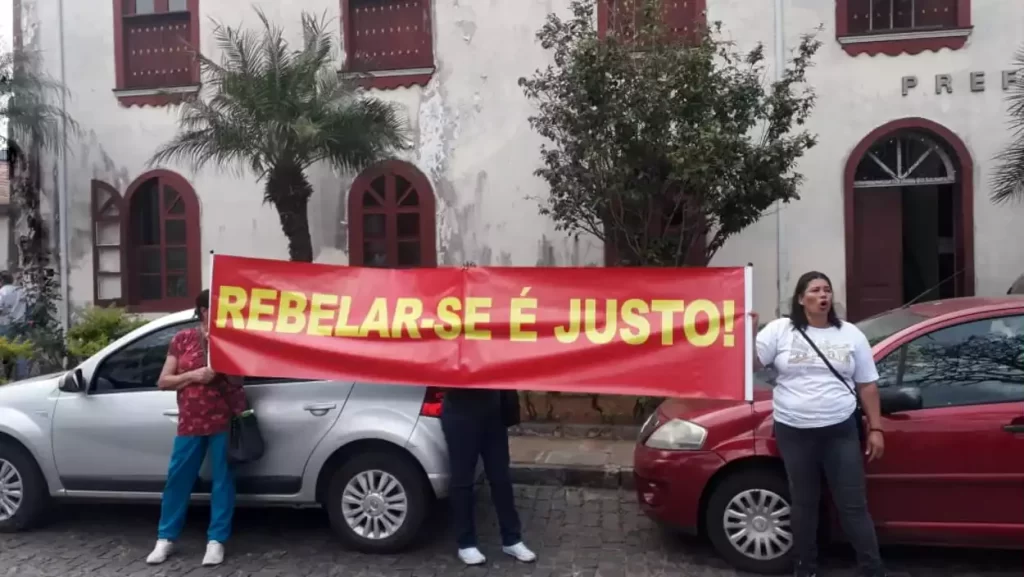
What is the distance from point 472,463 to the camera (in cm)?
523

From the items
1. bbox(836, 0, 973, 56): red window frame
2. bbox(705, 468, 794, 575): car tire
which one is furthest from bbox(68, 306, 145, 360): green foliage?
bbox(836, 0, 973, 56): red window frame

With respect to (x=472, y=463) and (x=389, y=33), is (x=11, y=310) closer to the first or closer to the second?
(x=389, y=33)

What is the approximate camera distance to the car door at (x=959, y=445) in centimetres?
469

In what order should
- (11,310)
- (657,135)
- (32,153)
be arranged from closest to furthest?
Result: 1. (657,135)
2. (11,310)
3. (32,153)

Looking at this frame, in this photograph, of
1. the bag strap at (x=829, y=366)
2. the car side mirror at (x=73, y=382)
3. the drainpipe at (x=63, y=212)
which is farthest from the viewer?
the drainpipe at (x=63, y=212)

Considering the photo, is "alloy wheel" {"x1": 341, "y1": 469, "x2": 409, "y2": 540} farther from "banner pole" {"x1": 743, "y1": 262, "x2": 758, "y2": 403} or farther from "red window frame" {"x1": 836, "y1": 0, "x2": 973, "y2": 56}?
"red window frame" {"x1": 836, "y1": 0, "x2": 973, "y2": 56}

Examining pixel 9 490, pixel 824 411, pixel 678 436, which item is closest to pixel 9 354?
pixel 9 490

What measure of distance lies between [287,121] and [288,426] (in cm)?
446

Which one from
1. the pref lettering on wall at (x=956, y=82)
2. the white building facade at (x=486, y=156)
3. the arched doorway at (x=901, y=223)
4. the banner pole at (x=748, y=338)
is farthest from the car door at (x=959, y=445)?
A: the pref lettering on wall at (x=956, y=82)

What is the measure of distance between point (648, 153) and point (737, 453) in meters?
3.62

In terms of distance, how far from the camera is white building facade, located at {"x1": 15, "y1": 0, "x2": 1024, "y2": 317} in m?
10.2

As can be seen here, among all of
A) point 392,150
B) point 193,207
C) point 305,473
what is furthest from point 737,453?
point 193,207

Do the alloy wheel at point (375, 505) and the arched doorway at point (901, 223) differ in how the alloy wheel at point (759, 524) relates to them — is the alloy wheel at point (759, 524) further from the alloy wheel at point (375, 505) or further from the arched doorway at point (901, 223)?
the arched doorway at point (901, 223)

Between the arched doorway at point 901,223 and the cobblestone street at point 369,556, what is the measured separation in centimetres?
556
